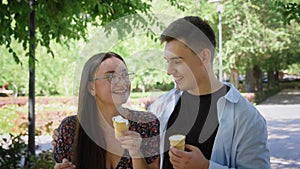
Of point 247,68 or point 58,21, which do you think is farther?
point 247,68

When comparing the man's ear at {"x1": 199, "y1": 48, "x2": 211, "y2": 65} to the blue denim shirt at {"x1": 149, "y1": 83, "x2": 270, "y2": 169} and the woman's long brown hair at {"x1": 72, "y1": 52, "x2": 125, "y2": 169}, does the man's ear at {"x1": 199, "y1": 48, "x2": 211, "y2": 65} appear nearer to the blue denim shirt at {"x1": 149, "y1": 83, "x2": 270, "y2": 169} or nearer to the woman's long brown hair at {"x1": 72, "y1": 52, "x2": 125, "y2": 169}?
the blue denim shirt at {"x1": 149, "y1": 83, "x2": 270, "y2": 169}

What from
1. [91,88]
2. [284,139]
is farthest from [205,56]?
[284,139]

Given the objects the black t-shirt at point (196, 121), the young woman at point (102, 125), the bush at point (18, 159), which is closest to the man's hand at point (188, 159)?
the black t-shirt at point (196, 121)

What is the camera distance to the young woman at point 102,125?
1828mm

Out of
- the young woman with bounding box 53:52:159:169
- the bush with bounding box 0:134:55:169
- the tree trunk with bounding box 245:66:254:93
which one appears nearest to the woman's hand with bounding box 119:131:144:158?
the young woman with bounding box 53:52:159:169

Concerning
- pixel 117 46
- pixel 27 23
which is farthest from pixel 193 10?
pixel 117 46

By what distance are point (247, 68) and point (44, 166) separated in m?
17.8

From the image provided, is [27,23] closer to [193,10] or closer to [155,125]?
[155,125]

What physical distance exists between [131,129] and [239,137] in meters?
0.50

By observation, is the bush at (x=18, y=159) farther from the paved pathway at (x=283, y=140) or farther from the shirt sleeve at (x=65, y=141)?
the shirt sleeve at (x=65, y=141)

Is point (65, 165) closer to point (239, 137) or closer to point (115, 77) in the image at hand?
point (115, 77)

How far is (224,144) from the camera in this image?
5.32 ft

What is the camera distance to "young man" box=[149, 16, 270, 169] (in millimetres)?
1583

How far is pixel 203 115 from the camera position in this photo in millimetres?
1797
